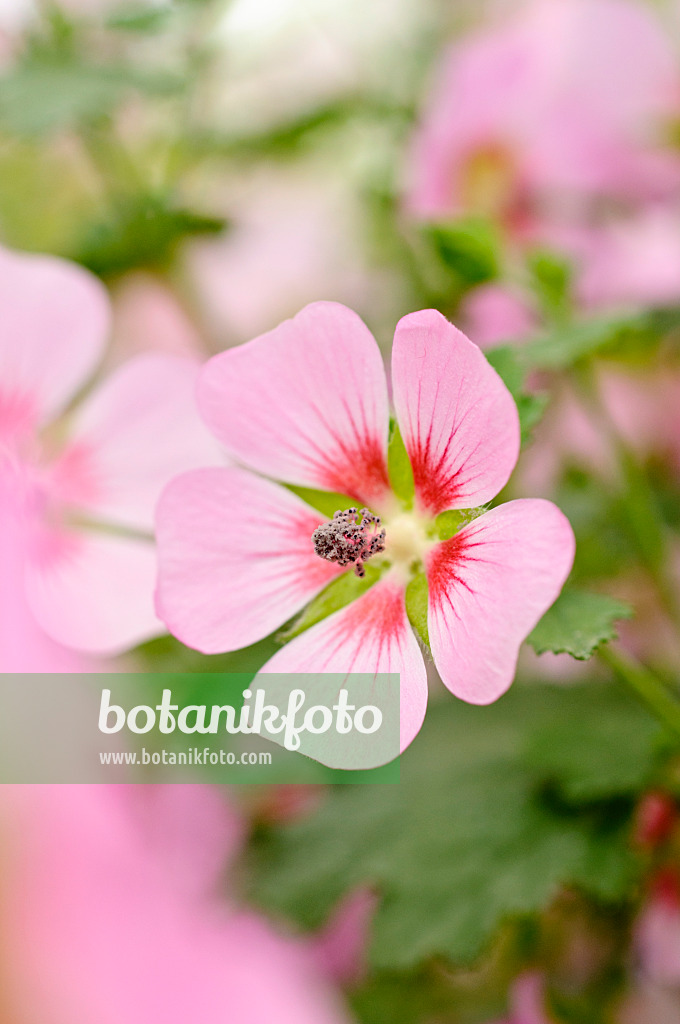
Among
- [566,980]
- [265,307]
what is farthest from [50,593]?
[265,307]

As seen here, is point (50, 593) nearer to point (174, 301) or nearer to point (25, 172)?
point (174, 301)

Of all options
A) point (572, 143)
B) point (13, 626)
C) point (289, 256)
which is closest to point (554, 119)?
point (572, 143)

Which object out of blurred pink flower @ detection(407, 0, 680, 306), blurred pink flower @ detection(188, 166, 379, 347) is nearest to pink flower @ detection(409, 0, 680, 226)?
blurred pink flower @ detection(407, 0, 680, 306)

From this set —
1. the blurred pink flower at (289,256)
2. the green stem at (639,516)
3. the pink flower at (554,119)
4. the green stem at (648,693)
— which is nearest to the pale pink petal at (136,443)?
the green stem at (648,693)

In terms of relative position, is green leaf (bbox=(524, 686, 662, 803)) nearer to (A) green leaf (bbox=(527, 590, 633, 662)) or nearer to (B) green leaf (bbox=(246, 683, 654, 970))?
(B) green leaf (bbox=(246, 683, 654, 970))

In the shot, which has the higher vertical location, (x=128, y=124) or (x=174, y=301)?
(x=128, y=124)

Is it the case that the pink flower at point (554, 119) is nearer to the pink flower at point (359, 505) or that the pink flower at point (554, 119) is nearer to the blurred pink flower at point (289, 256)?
the blurred pink flower at point (289, 256)

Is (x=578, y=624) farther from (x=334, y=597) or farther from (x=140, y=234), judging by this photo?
(x=140, y=234)
